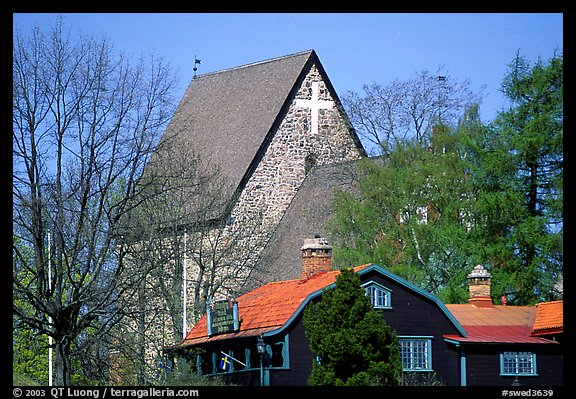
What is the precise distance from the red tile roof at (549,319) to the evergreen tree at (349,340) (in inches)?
162

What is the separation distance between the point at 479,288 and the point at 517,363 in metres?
4.80

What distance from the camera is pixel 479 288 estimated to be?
2869 cm

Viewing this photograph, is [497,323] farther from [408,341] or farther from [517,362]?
[408,341]

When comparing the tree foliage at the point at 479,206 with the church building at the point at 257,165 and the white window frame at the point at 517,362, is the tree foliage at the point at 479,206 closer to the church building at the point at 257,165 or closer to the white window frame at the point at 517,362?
the church building at the point at 257,165

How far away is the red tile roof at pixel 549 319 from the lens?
2436 cm

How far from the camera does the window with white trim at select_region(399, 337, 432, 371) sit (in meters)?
23.5

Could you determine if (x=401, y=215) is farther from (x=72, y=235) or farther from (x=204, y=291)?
(x=72, y=235)

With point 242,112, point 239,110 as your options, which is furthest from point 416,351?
point 239,110

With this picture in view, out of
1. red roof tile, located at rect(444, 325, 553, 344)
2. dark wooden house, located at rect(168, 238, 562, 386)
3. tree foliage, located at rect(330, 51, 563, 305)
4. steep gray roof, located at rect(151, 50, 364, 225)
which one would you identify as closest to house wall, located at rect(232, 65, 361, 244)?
steep gray roof, located at rect(151, 50, 364, 225)

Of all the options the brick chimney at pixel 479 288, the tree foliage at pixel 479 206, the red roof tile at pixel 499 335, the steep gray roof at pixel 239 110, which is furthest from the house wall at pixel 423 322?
the steep gray roof at pixel 239 110

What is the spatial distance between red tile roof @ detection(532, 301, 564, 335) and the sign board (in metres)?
6.67
